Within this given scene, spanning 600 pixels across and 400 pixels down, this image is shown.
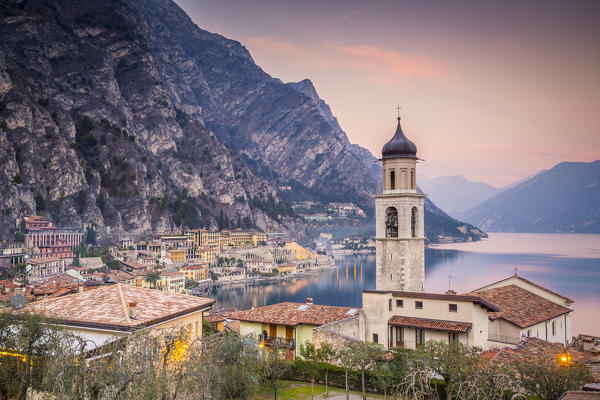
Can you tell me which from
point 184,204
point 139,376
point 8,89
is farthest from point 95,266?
point 139,376

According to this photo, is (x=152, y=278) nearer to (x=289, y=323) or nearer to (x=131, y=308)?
(x=289, y=323)

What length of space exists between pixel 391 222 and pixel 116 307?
17552 mm

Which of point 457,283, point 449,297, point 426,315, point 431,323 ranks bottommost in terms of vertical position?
point 457,283

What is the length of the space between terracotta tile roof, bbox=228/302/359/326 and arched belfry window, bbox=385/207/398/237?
5.14m

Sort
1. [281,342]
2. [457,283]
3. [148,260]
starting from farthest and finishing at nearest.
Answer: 1. [148,260]
2. [457,283]
3. [281,342]

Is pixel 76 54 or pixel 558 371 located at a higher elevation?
pixel 76 54

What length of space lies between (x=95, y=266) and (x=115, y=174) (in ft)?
181

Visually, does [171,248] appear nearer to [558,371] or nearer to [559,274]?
[559,274]

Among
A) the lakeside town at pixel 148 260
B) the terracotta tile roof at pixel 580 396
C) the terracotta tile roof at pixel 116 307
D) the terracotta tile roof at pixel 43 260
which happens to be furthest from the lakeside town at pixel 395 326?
the terracotta tile roof at pixel 43 260

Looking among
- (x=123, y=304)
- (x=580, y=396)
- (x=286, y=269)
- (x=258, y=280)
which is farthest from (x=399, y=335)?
(x=286, y=269)

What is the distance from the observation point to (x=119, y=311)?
789 inches

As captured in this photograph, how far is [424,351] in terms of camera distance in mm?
20828

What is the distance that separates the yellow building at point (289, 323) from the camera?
28000 millimetres

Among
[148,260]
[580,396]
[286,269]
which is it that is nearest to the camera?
[580,396]
